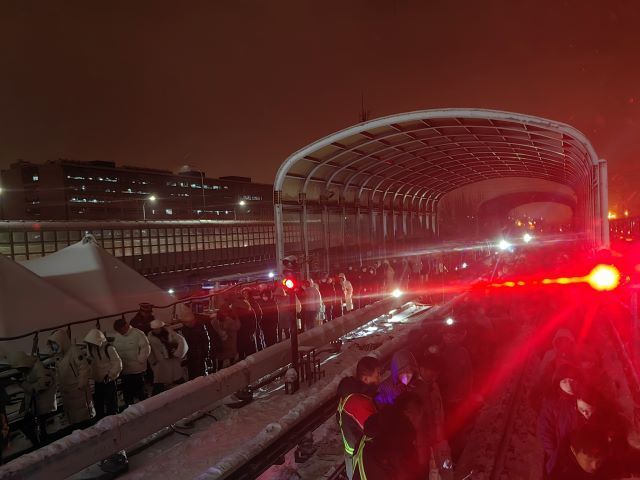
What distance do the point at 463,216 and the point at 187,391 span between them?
293ft

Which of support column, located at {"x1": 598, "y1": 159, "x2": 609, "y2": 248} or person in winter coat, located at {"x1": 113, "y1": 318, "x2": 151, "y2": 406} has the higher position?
support column, located at {"x1": 598, "y1": 159, "x2": 609, "y2": 248}

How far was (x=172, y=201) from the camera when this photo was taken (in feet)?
264

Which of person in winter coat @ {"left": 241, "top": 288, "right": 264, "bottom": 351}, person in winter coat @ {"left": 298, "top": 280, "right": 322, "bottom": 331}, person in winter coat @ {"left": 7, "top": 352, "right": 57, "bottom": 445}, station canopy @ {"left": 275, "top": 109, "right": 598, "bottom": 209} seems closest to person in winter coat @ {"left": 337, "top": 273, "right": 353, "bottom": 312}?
person in winter coat @ {"left": 298, "top": 280, "right": 322, "bottom": 331}

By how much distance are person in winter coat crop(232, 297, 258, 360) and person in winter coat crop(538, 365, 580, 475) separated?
22.0 ft

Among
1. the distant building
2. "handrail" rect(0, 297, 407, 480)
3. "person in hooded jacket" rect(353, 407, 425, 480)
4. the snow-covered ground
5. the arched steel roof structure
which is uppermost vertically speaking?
the distant building

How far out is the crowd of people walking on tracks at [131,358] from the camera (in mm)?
6344

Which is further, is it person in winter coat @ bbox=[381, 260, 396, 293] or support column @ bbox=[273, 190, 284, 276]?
person in winter coat @ bbox=[381, 260, 396, 293]

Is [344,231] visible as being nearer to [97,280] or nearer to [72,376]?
[97,280]

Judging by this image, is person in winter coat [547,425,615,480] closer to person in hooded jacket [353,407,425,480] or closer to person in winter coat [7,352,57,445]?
person in hooded jacket [353,407,425,480]

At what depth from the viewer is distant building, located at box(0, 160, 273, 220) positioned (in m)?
64.2

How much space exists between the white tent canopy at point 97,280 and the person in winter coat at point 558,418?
790cm

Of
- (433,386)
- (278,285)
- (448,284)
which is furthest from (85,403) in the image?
(448,284)

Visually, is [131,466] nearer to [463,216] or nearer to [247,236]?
[247,236]

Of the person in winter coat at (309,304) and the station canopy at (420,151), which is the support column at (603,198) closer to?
the station canopy at (420,151)
